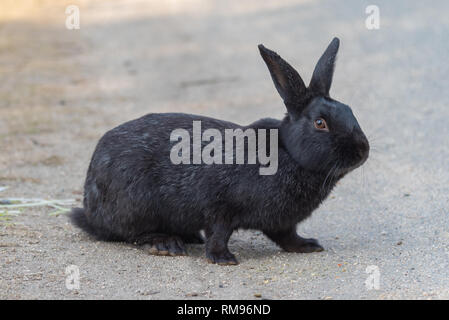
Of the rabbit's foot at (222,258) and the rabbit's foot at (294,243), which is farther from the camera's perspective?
the rabbit's foot at (294,243)

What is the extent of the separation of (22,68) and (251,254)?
26.7 feet

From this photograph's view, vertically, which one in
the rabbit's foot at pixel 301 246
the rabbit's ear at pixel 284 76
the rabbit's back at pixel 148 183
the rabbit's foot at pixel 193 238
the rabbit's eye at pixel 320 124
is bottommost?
the rabbit's foot at pixel 193 238

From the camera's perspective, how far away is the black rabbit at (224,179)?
514cm

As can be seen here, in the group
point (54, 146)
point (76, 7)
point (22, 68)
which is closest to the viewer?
point (54, 146)

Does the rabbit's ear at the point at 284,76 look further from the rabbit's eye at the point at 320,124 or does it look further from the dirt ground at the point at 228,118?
the dirt ground at the point at 228,118

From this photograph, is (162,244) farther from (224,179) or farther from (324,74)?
(324,74)

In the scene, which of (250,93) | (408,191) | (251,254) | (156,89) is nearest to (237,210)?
(251,254)

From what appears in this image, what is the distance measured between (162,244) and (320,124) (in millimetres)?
1455

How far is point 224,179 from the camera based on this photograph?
5344mm

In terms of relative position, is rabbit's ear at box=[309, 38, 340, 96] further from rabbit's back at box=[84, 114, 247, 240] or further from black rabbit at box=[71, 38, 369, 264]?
rabbit's back at box=[84, 114, 247, 240]

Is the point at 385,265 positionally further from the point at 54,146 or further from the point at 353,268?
the point at 54,146

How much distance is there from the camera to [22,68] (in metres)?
12.7

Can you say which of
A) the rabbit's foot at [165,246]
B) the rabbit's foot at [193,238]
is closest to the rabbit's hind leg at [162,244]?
the rabbit's foot at [165,246]

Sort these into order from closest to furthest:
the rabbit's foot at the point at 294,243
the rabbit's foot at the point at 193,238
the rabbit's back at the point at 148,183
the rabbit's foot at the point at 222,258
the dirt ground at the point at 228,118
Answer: the dirt ground at the point at 228,118
the rabbit's foot at the point at 222,258
the rabbit's back at the point at 148,183
the rabbit's foot at the point at 294,243
the rabbit's foot at the point at 193,238
